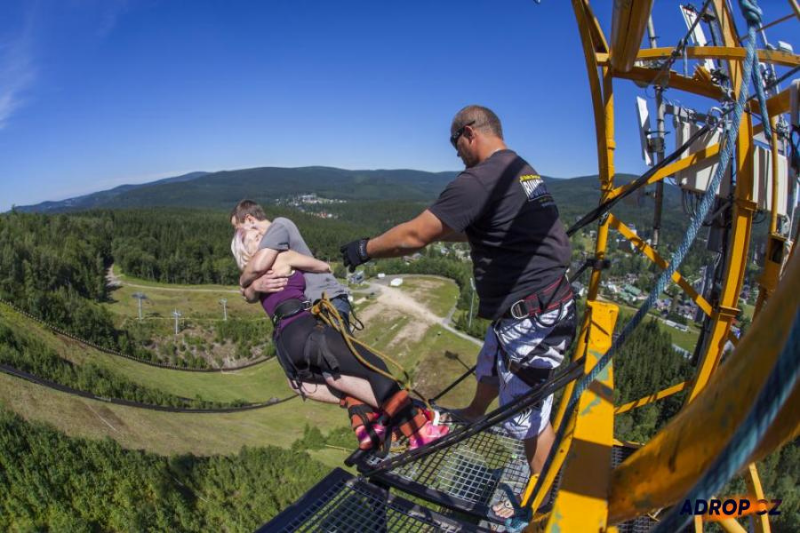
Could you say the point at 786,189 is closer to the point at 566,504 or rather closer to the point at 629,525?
the point at 629,525

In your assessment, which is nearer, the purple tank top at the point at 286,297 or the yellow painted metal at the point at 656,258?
the purple tank top at the point at 286,297

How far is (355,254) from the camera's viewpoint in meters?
3.30

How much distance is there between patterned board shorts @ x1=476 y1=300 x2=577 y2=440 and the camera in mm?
3354

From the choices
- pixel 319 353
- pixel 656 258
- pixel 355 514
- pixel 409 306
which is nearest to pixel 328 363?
pixel 319 353

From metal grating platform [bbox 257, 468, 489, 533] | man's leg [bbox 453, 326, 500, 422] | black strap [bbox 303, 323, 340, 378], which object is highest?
black strap [bbox 303, 323, 340, 378]

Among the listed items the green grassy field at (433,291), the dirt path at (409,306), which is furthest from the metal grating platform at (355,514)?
the green grassy field at (433,291)

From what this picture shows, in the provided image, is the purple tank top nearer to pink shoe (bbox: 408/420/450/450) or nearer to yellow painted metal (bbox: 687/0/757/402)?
pink shoe (bbox: 408/420/450/450)

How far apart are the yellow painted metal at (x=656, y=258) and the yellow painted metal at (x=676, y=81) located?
1.42 m

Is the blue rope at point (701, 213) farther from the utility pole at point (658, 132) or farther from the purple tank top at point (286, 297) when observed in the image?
the utility pole at point (658, 132)

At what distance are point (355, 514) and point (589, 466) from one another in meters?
2.36

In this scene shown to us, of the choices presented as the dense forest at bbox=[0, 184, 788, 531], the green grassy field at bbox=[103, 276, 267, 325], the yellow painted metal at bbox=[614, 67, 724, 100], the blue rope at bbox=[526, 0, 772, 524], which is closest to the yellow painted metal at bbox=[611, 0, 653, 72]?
the yellow painted metal at bbox=[614, 67, 724, 100]

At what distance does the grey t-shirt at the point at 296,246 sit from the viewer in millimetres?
3885

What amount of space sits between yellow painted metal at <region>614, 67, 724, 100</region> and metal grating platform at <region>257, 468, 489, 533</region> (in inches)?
171

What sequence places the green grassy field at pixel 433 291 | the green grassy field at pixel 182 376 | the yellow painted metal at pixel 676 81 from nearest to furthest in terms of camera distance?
1. the yellow painted metal at pixel 676 81
2. the green grassy field at pixel 182 376
3. the green grassy field at pixel 433 291
